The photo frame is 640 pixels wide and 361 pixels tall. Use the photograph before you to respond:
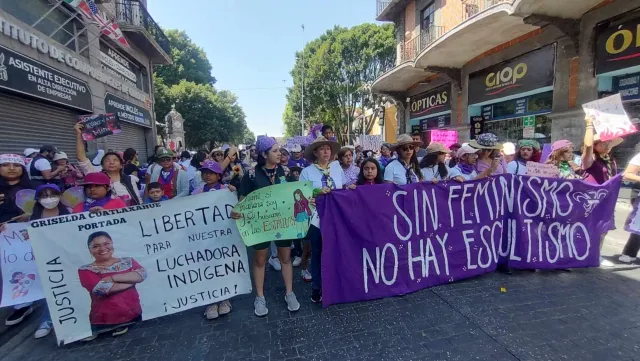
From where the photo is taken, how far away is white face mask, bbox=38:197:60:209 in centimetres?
304

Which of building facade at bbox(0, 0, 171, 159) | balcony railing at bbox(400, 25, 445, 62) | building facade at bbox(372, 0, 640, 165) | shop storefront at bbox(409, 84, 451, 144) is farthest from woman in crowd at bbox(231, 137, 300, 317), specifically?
shop storefront at bbox(409, 84, 451, 144)

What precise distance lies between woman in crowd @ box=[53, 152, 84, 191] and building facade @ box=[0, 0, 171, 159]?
2980mm

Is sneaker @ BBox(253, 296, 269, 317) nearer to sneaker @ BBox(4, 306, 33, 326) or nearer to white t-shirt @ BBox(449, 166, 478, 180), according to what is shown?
sneaker @ BBox(4, 306, 33, 326)

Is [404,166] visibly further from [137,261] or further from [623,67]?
[623,67]

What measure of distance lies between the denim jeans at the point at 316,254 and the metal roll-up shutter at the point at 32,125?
723cm

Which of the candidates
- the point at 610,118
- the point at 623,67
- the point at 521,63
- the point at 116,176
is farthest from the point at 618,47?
the point at 116,176

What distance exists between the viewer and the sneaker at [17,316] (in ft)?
10.5

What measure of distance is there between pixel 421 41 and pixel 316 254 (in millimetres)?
15270

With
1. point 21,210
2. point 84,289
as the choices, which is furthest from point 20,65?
point 84,289

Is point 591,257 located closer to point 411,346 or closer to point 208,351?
point 411,346

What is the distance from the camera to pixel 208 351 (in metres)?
2.69

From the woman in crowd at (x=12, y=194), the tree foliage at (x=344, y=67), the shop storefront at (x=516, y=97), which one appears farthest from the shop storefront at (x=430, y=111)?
the woman in crowd at (x=12, y=194)

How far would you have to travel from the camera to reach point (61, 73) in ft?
27.8

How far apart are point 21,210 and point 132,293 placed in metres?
1.54
